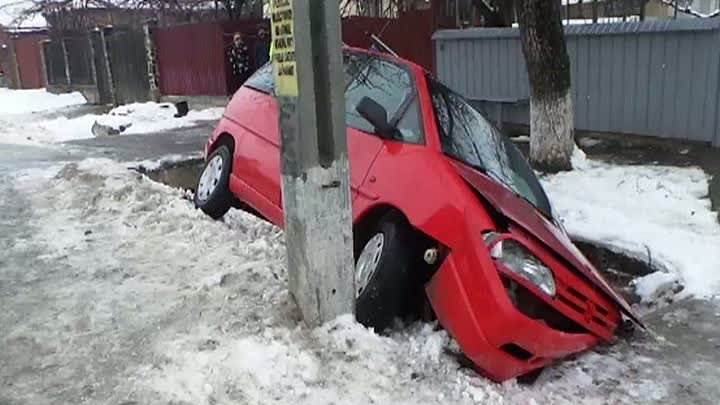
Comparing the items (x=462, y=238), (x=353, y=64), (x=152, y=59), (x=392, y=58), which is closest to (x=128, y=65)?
(x=152, y=59)

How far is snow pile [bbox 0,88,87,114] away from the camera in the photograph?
25812 millimetres

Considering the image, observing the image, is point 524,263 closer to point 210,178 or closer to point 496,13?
point 210,178

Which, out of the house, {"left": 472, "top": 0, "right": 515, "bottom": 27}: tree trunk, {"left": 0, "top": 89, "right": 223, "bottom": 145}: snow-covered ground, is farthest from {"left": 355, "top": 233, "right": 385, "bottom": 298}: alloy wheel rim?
{"left": 0, "top": 89, "right": 223, "bottom": 145}: snow-covered ground

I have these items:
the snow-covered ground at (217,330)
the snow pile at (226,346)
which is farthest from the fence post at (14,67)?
the snow pile at (226,346)

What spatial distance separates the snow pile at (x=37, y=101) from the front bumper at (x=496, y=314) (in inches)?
973

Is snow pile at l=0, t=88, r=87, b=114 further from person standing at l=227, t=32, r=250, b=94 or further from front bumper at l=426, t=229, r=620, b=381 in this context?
front bumper at l=426, t=229, r=620, b=381

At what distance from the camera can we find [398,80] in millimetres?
5008

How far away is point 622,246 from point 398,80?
247 centimetres

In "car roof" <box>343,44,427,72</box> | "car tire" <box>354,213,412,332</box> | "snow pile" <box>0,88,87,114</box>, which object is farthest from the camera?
"snow pile" <box>0,88,87,114</box>

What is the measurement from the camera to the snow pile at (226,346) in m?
3.21

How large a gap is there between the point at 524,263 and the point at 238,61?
14.7 m

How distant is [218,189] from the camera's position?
6090 mm

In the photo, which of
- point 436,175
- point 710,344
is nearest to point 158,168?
point 436,175

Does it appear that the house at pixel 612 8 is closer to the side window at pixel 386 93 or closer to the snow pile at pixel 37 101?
the side window at pixel 386 93
